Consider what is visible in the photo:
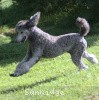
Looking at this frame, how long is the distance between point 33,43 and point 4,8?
18.6 metres

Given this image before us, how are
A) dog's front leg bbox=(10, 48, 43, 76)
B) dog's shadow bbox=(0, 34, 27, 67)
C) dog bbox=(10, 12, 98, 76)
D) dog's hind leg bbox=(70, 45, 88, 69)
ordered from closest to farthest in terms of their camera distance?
dog's front leg bbox=(10, 48, 43, 76)
dog bbox=(10, 12, 98, 76)
dog's hind leg bbox=(70, 45, 88, 69)
dog's shadow bbox=(0, 34, 27, 67)

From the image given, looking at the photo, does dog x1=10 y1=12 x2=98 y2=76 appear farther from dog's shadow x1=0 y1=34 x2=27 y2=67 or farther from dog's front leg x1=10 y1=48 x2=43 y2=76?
dog's shadow x1=0 y1=34 x2=27 y2=67

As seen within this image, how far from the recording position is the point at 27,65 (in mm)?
10766

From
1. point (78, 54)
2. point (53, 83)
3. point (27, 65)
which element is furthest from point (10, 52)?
point (53, 83)

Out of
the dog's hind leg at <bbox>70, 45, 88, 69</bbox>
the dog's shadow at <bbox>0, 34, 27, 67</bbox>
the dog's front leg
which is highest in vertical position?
the dog's front leg

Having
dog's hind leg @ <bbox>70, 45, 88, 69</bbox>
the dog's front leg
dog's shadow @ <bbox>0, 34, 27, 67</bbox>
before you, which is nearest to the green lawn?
dog's hind leg @ <bbox>70, 45, 88, 69</bbox>

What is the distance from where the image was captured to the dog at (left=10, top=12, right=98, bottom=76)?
11078 millimetres

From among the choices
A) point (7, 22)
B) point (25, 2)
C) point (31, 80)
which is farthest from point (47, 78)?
point (7, 22)

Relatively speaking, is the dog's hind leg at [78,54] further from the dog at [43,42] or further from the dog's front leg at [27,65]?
the dog's front leg at [27,65]

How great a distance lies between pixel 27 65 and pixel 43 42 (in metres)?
0.85

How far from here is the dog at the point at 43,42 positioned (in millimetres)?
11078

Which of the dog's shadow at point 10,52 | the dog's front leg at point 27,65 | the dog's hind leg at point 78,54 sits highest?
the dog's front leg at point 27,65

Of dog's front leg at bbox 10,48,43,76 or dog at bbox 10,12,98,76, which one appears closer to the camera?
dog's front leg at bbox 10,48,43,76

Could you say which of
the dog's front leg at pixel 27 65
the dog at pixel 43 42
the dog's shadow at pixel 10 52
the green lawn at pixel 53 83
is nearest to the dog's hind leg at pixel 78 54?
the dog at pixel 43 42
